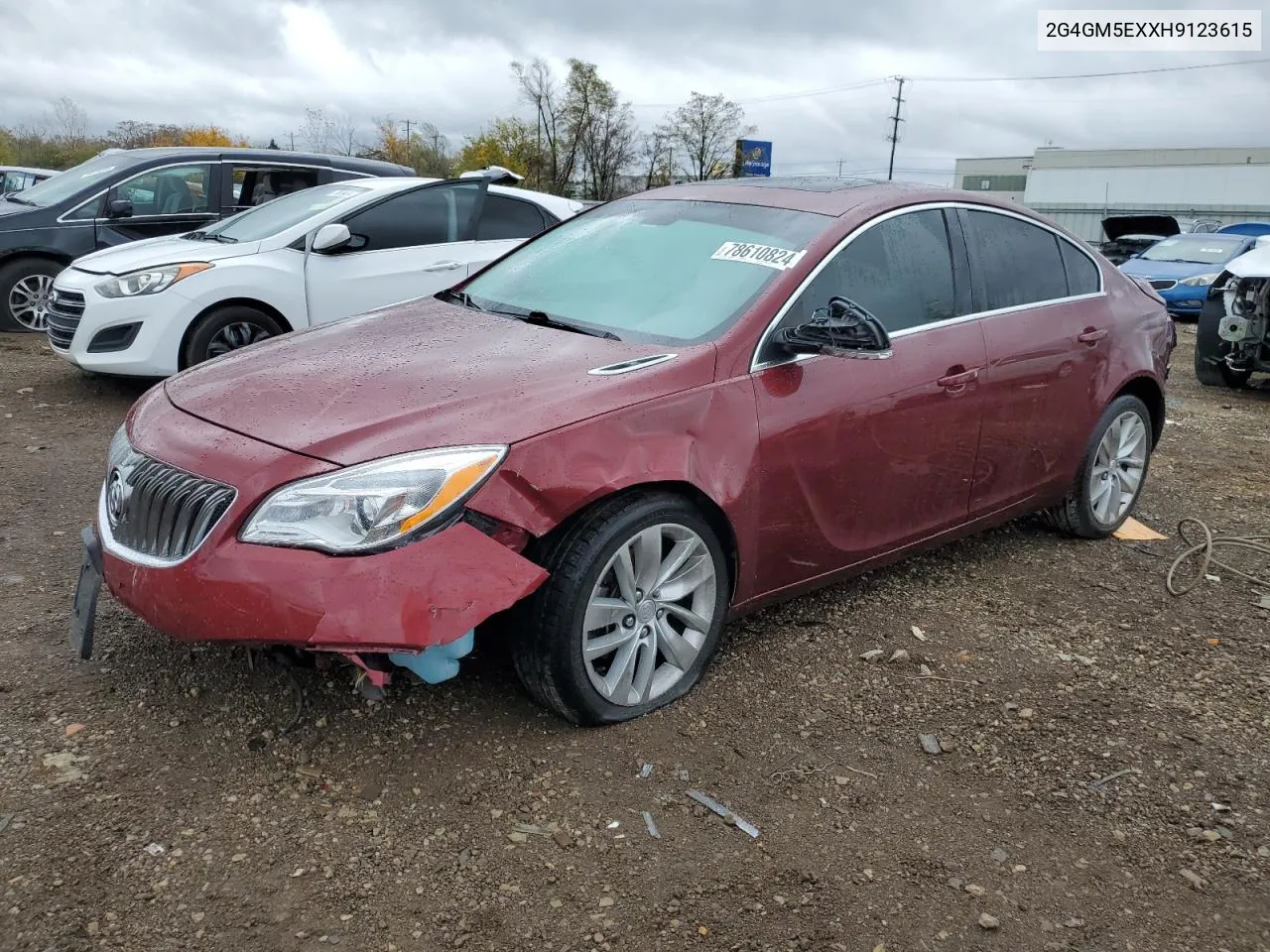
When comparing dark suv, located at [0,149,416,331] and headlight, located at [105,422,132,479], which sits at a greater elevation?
dark suv, located at [0,149,416,331]

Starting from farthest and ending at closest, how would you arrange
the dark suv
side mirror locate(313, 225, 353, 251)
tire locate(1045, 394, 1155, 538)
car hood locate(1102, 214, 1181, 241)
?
car hood locate(1102, 214, 1181, 241), the dark suv, side mirror locate(313, 225, 353, 251), tire locate(1045, 394, 1155, 538)

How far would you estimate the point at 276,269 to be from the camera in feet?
22.6

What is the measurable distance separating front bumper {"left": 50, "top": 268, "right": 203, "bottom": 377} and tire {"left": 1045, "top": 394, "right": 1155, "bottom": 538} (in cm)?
526

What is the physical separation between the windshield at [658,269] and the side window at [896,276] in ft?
0.47

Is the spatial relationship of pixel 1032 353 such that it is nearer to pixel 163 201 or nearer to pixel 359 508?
pixel 359 508

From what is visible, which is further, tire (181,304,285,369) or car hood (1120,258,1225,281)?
car hood (1120,258,1225,281)

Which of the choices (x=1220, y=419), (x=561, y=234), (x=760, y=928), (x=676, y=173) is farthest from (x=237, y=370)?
(x=676, y=173)

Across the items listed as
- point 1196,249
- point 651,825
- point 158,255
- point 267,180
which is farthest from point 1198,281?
point 651,825

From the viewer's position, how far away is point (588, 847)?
257cm

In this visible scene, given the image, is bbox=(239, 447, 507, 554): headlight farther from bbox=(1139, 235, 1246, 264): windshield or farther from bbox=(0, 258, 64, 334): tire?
bbox=(1139, 235, 1246, 264): windshield

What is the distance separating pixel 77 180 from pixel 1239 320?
1013 centimetres

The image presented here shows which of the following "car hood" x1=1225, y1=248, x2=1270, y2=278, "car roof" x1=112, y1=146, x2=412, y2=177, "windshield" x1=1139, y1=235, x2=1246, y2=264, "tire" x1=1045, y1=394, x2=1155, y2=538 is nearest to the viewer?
"tire" x1=1045, y1=394, x2=1155, y2=538

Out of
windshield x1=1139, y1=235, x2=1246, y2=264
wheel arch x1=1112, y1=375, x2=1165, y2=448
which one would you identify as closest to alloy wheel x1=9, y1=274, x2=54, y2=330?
wheel arch x1=1112, y1=375, x2=1165, y2=448

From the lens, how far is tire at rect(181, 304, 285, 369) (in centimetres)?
675
